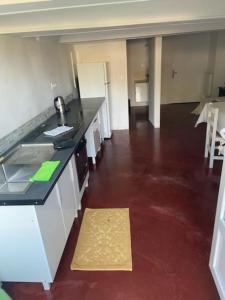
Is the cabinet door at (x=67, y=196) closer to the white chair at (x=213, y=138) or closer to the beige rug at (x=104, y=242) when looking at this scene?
the beige rug at (x=104, y=242)

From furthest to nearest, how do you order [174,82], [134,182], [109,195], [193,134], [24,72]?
[174,82] → [193,134] → [134,182] → [109,195] → [24,72]

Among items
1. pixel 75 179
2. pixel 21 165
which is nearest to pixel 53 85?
pixel 75 179

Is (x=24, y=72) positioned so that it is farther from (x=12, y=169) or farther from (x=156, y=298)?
(x=156, y=298)

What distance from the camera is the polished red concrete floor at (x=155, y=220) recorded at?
166cm

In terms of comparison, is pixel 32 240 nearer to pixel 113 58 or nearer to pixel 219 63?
pixel 113 58

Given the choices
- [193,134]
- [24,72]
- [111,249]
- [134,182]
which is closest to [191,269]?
[111,249]

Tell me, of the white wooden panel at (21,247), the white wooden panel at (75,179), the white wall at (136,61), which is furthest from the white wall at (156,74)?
the white wooden panel at (21,247)

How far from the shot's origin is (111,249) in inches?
78.7

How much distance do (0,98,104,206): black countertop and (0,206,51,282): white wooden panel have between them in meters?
0.07

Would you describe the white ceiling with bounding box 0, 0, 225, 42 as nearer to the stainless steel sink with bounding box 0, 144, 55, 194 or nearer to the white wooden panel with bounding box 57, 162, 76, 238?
the stainless steel sink with bounding box 0, 144, 55, 194

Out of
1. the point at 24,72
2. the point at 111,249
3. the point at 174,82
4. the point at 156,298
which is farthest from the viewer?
the point at 174,82

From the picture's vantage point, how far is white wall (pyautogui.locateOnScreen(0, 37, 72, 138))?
2137 mm

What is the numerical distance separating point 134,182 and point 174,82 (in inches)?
213

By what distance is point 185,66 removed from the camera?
7.20 m
